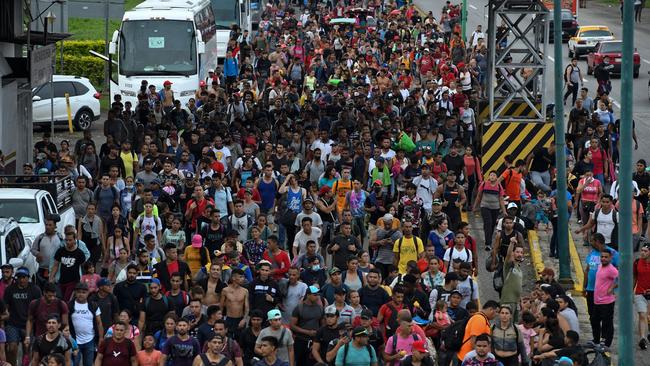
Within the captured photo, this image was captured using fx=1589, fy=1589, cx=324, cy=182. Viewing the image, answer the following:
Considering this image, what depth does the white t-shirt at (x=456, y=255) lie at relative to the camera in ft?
66.8

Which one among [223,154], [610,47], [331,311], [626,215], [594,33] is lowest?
[331,311]

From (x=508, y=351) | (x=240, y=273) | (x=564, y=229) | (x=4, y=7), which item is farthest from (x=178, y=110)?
(x=508, y=351)

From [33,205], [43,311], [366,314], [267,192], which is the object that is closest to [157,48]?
[267,192]

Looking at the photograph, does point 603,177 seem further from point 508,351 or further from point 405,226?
point 508,351

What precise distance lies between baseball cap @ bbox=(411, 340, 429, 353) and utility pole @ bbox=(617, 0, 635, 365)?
82.8 inches

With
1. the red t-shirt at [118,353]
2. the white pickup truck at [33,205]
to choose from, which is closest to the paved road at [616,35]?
the white pickup truck at [33,205]

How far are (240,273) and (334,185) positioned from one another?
5.76 meters

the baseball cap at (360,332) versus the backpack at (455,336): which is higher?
the baseball cap at (360,332)

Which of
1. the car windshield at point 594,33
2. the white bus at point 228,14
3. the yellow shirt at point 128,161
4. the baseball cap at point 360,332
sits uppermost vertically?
the white bus at point 228,14

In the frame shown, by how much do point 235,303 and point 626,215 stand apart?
5128 millimetres

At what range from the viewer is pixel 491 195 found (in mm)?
24766

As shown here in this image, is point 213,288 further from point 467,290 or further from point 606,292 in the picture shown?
point 606,292

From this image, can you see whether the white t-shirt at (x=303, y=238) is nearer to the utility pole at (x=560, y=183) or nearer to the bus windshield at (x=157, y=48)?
the utility pole at (x=560, y=183)

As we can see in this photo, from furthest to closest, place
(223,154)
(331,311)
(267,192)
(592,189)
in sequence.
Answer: (223,154) < (592,189) < (267,192) < (331,311)
